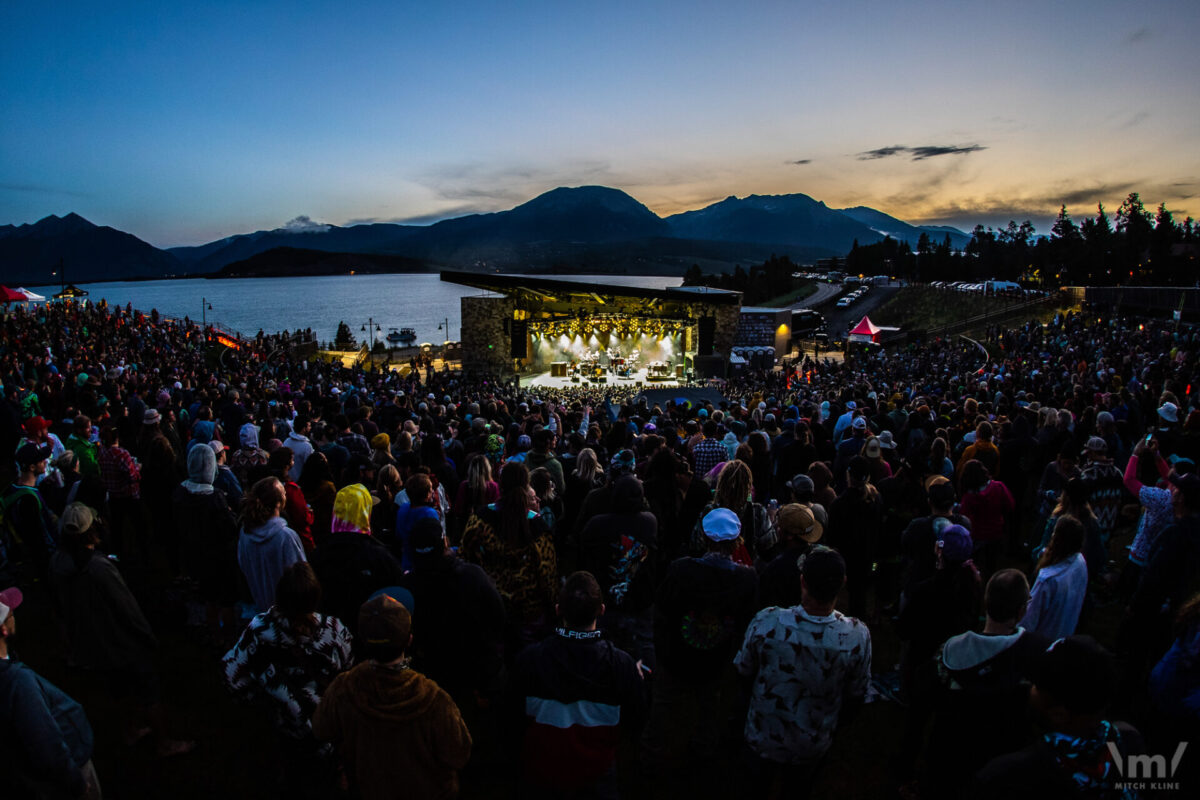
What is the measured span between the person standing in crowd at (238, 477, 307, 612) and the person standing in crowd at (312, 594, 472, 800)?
1519 mm

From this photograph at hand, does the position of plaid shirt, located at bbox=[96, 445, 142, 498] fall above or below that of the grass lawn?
below

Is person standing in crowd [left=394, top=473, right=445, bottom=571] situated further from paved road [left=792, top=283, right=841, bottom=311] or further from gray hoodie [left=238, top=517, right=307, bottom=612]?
paved road [left=792, top=283, right=841, bottom=311]

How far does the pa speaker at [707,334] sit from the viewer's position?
1161 inches

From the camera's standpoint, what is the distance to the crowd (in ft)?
6.88

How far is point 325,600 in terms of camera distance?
3.31 m

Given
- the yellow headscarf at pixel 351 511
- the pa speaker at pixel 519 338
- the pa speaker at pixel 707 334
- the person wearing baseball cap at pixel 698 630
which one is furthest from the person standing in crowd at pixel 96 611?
the pa speaker at pixel 707 334

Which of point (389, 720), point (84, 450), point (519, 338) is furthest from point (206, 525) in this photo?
point (519, 338)

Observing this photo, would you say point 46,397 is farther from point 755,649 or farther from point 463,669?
point 755,649

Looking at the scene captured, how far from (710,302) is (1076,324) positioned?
14.5 metres

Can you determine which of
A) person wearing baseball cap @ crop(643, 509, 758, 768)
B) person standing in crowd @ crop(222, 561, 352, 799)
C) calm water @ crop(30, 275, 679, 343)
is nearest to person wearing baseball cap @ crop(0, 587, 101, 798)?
person standing in crowd @ crop(222, 561, 352, 799)

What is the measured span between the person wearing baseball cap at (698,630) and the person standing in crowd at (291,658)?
1481 mm

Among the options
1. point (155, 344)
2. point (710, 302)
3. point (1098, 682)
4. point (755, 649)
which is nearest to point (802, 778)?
point (755, 649)

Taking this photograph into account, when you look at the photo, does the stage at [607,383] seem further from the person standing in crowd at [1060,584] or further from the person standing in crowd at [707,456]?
the person standing in crowd at [1060,584]

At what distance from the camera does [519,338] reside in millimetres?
30500
